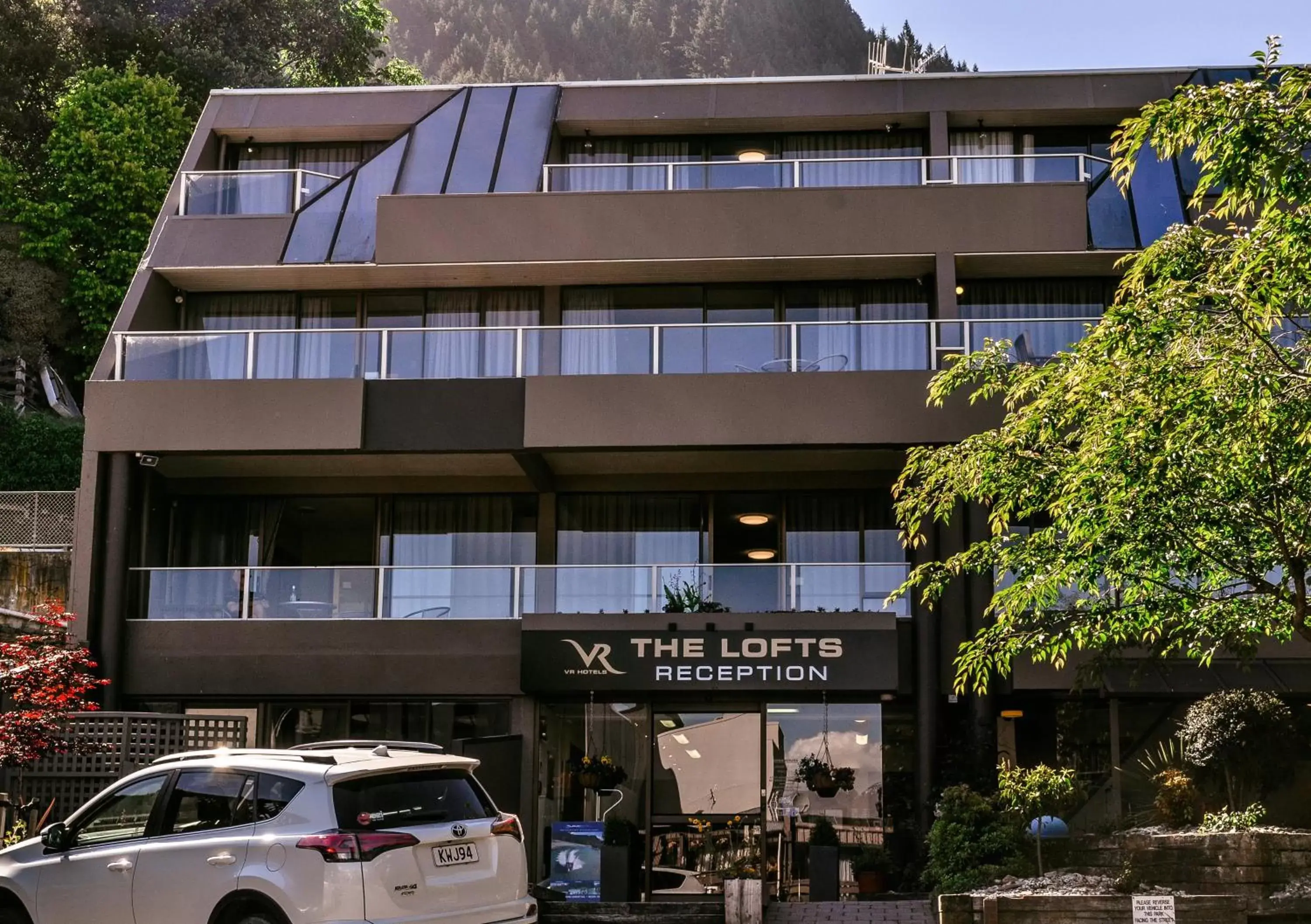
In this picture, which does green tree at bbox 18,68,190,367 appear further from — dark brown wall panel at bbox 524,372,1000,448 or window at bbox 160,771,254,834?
window at bbox 160,771,254,834

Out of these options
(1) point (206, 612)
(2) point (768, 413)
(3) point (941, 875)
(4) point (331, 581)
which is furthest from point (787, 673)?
(1) point (206, 612)

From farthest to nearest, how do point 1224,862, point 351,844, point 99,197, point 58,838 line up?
point 99,197
point 1224,862
point 58,838
point 351,844

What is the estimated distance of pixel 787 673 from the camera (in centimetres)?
2062

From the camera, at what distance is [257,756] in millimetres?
10492

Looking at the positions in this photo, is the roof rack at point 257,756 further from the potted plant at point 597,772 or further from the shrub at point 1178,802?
the potted plant at point 597,772

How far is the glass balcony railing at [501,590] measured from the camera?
69.6 feet

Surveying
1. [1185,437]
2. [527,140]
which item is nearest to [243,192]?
[527,140]

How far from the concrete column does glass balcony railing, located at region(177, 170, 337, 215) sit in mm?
4824

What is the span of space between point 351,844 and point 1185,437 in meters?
6.36

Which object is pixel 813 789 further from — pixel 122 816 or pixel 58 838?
pixel 58 838

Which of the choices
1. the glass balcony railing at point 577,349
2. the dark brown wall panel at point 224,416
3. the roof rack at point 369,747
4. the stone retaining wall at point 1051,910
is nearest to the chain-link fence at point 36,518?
the dark brown wall panel at point 224,416

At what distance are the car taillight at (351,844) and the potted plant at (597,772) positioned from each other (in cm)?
1088

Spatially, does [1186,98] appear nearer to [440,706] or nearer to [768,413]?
[768,413]

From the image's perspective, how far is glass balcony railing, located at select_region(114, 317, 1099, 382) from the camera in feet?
70.7
